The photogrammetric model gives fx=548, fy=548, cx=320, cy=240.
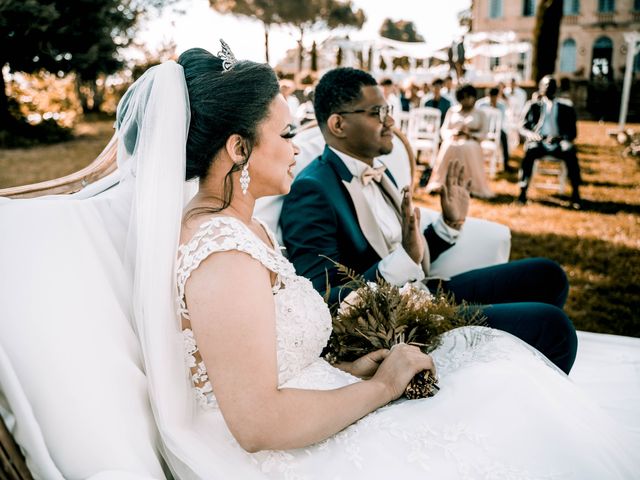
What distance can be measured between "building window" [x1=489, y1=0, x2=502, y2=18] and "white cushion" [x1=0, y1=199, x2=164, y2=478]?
128 ft

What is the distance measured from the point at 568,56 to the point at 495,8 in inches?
254

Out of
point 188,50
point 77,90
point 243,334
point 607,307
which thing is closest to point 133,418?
point 243,334

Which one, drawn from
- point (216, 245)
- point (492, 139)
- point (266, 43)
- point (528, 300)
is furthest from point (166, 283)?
point (266, 43)

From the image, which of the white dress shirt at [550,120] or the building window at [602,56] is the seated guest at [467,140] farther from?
the building window at [602,56]

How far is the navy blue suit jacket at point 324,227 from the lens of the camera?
248 cm

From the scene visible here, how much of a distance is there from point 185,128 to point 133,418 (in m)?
0.78

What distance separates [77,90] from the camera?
1630cm

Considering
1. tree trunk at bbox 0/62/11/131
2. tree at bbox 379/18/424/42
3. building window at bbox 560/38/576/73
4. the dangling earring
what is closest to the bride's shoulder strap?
the dangling earring

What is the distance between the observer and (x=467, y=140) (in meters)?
8.97

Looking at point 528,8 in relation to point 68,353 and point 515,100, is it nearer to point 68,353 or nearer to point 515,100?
point 515,100

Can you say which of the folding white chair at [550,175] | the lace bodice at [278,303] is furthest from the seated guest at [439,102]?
the lace bodice at [278,303]

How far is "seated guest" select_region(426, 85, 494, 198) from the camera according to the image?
27.9 ft

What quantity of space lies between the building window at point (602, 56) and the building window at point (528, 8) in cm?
519

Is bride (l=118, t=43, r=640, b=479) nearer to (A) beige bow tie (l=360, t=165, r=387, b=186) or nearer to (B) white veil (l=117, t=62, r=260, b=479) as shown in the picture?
(B) white veil (l=117, t=62, r=260, b=479)
